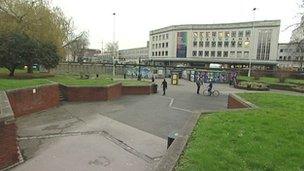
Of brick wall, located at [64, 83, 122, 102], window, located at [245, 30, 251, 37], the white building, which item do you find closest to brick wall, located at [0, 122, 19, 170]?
brick wall, located at [64, 83, 122, 102]

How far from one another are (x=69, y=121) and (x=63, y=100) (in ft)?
21.3

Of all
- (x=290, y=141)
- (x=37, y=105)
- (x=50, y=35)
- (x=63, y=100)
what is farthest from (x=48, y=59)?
(x=290, y=141)

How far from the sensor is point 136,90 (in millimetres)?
25453

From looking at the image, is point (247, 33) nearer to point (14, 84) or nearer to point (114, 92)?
point (114, 92)

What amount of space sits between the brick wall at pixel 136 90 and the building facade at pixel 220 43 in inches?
2351

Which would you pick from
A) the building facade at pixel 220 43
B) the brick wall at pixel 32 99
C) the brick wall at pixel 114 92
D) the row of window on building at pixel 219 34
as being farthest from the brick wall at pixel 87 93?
the row of window on building at pixel 219 34

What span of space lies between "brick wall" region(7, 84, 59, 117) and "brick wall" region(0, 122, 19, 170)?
5.86 meters

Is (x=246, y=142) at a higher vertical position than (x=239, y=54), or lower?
lower

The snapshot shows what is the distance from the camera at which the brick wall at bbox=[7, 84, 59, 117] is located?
13.9 meters

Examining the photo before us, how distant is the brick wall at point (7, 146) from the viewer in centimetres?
779

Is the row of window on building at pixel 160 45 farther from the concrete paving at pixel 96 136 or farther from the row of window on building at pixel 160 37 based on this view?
the concrete paving at pixel 96 136

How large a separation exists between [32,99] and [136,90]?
11.6 metres

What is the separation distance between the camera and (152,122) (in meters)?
14.0

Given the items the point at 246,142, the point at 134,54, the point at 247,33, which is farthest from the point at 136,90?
the point at 134,54
